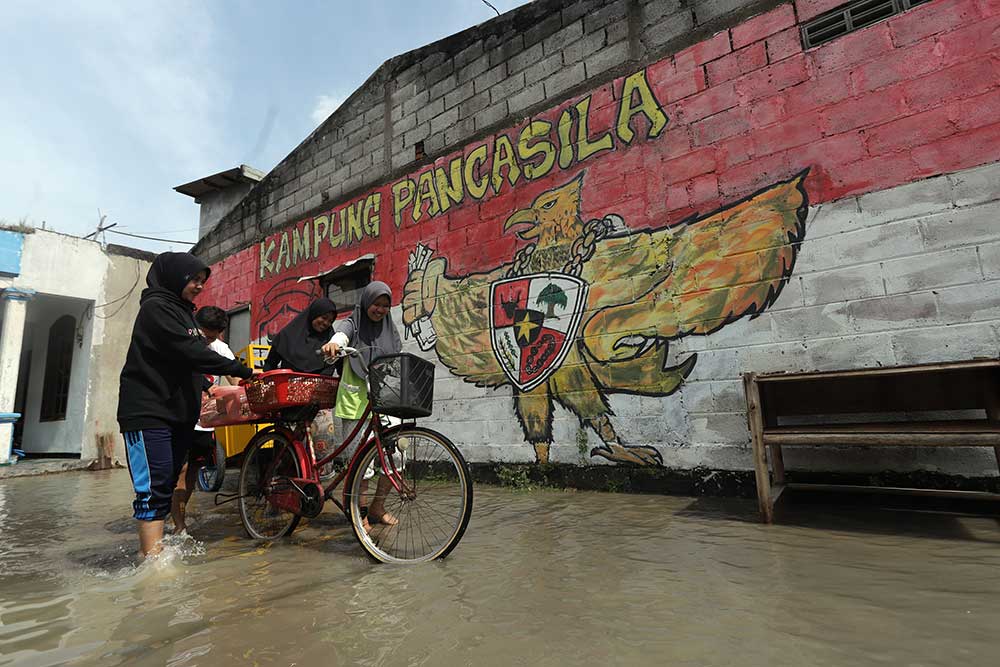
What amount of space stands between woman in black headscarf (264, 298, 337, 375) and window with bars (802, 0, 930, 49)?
3.86 metres

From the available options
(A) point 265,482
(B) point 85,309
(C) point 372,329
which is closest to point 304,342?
(C) point 372,329

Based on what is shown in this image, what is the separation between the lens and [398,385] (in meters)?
2.49

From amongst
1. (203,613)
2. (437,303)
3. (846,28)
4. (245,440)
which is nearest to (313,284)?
(437,303)

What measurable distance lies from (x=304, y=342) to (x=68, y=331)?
1185 cm

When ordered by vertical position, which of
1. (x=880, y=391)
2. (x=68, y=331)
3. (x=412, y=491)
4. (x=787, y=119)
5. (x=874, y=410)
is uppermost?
(x=68, y=331)

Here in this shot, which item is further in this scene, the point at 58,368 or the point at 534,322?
the point at 58,368

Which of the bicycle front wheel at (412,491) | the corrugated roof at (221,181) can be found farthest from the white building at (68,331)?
the bicycle front wheel at (412,491)

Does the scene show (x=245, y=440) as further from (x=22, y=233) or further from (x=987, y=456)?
(x=22, y=233)

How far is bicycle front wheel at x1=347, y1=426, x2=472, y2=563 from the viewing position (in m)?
2.46

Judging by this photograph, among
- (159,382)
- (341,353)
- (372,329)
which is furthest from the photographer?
(372,329)

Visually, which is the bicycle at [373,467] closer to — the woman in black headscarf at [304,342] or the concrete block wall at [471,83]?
the woman in black headscarf at [304,342]

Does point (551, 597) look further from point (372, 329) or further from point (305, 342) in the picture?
point (305, 342)

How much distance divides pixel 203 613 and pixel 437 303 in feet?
13.5

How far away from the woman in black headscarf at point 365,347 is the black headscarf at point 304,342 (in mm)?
415
